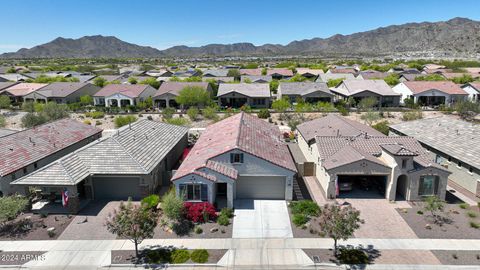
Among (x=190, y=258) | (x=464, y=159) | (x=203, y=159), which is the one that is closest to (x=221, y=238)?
(x=190, y=258)

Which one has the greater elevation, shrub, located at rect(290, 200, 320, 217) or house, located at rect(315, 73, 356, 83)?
house, located at rect(315, 73, 356, 83)

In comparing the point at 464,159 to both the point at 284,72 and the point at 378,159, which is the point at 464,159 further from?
the point at 284,72

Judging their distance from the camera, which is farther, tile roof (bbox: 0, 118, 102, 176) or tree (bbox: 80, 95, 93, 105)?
tree (bbox: 80, 95, 93, 105)

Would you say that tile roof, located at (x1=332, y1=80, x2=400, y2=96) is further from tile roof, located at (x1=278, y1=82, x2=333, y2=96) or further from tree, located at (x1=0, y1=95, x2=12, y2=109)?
tree, located at (x1=0, y1=95, x2=12, y2=109)

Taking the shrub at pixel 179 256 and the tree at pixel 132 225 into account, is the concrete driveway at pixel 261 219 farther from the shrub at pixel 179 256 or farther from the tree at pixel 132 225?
the tree at pixel 132 225

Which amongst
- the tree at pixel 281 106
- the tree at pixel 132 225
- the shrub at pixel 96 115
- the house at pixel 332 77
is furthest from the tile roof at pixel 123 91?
the tree at pixel 132 225

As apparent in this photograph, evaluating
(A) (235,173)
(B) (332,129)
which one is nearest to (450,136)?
(B) (332,129)

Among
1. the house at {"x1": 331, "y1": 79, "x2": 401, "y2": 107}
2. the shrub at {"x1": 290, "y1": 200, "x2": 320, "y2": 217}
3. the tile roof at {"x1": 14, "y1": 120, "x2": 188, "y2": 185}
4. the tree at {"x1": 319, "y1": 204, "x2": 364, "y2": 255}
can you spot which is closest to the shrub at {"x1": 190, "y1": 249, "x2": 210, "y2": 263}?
the tree at {"x1": 319, "y1": 204, "x2": 364, "y2": 255}
